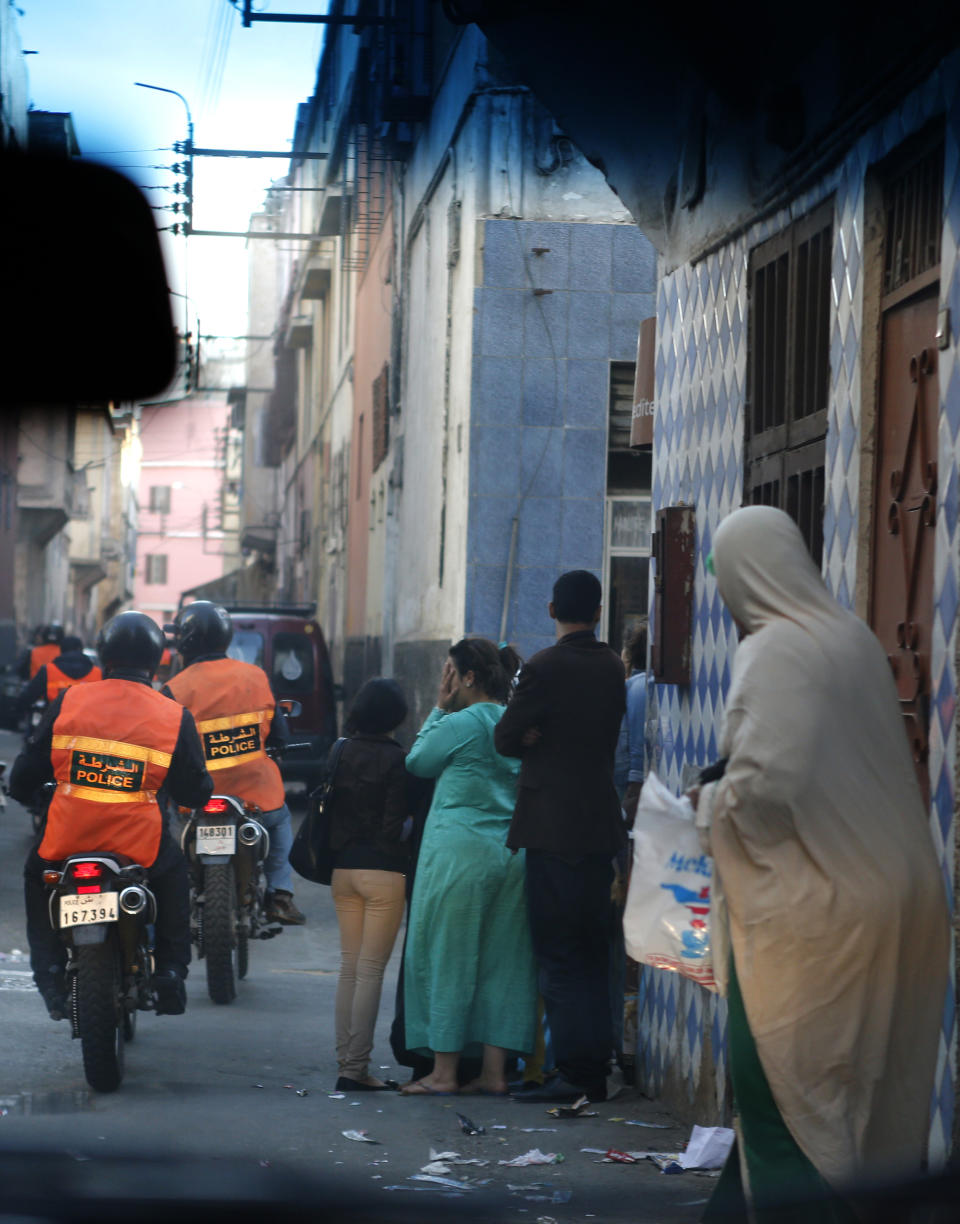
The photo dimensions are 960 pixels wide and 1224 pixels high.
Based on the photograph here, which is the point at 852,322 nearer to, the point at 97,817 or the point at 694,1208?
the point at 97,817

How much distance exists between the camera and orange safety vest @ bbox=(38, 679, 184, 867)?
638cm

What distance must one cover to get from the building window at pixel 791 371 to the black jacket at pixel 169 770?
230cm

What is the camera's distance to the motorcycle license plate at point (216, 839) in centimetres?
842

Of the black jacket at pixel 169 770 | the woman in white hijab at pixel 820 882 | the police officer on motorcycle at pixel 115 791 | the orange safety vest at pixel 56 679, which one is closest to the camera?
the woman in white hijab at pixel 820 882

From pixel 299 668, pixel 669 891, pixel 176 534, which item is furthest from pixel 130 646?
pixel 176 534

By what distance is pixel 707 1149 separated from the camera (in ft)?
17.4

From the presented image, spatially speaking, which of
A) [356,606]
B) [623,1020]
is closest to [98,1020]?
[623,1020]

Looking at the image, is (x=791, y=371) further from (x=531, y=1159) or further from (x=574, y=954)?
(x=531, y=1159)

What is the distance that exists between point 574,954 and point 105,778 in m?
1.80

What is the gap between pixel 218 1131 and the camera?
559cm

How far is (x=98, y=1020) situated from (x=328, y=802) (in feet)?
3.88

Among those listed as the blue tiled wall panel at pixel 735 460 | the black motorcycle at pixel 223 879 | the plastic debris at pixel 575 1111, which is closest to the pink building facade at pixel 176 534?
A: the black motorcycle at pixel 223 879

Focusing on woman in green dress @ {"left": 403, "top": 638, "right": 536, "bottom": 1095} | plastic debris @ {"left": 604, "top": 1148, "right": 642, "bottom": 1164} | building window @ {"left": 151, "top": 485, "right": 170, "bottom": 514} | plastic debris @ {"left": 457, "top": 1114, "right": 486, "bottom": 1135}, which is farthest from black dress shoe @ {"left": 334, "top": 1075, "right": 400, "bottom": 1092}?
building window @ {"left": 151, "top": 485, "right": 170, "bottom": 514}

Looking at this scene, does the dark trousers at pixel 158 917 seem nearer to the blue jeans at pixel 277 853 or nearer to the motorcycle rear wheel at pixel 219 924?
the motorcycle rear wheel at pixel 219 924
